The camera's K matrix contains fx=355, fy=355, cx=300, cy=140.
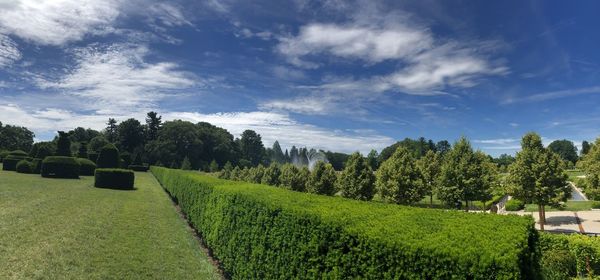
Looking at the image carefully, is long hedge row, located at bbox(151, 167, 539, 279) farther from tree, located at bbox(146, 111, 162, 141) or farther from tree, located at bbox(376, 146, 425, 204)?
tree, located at bbox(146, 111, 162, 141)

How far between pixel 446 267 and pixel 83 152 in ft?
179

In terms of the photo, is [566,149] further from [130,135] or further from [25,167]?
[25,167]

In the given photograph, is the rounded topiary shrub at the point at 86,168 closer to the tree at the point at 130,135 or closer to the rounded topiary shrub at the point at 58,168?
the rounded topiary shrub at the point at 58,168

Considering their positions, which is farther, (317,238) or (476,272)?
(317,238)

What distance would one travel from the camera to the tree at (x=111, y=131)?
322ft

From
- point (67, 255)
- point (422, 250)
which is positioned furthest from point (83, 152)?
point (422, 250)

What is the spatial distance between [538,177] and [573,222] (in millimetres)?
6071

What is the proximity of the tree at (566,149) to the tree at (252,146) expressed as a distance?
11497 cm

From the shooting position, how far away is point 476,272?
3.48 meters

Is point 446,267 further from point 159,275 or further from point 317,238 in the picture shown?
point 159,275

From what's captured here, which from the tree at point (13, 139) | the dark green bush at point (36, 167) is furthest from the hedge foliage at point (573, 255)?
the tree at point (13, 139)

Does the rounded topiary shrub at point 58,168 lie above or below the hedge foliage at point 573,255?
above

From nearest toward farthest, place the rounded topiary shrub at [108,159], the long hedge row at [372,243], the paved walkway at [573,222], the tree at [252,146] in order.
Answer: the long hedge row at [372,243] < the paved walkway at [573,222] < the rounded topiary shrub at [108,159] < the tree at [252,146]

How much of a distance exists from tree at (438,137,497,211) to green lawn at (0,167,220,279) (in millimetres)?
20428
